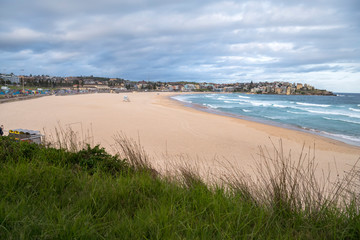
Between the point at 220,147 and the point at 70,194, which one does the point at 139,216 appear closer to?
the point at 70,194

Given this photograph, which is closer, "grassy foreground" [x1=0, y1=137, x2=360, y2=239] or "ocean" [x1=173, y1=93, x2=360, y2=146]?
"grassy foreground" [x1=0, y1=137, x2=360, y2=239]

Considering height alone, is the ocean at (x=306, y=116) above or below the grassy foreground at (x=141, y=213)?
below

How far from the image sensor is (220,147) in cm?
998

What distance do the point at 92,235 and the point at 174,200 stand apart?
0.80 metres

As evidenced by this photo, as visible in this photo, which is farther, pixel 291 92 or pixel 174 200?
pixel 291 92

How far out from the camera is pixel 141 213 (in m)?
1.90

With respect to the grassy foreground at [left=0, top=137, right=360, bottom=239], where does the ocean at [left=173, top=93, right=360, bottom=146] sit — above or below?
below

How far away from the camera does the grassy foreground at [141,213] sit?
5.37 ft

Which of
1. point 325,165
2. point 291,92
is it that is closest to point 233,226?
point 325,165

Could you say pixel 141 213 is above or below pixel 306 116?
above

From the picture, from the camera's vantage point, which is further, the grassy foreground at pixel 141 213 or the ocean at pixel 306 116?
the ocean at pixel 306 116

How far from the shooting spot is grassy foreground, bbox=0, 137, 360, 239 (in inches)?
64.5

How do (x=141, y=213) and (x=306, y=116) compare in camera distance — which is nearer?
(x=141, y=213)

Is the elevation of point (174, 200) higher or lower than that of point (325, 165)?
higher
